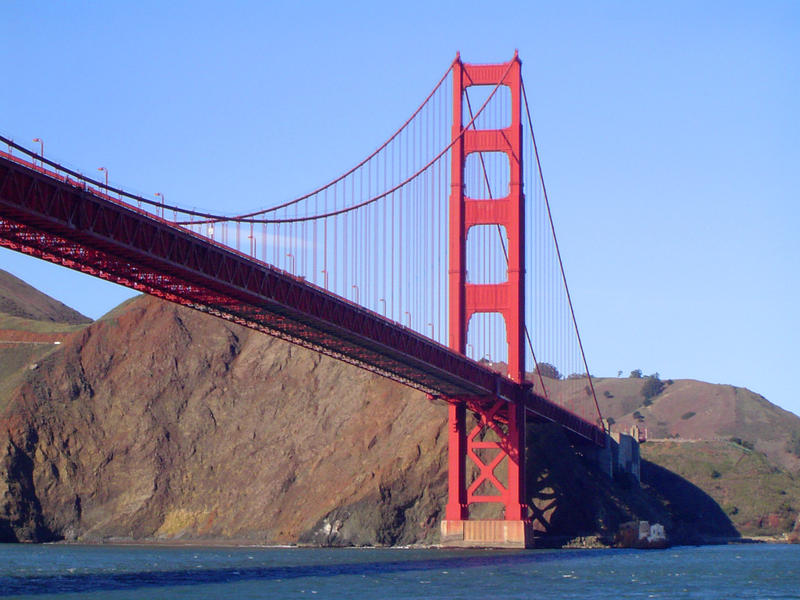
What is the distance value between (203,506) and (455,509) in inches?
736

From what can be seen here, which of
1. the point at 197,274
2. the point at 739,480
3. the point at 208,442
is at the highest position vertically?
the point at 197,274

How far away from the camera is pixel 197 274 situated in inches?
1558

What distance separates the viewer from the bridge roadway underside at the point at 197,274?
3299 cm

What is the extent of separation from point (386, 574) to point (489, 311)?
22.2 metres

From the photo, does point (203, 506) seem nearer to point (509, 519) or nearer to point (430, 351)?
point (509, 519)

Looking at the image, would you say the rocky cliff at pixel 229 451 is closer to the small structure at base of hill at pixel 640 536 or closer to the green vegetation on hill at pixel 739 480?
the small structure at base of hill at pixel 640 536

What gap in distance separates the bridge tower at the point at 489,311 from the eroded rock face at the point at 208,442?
11.9 ft

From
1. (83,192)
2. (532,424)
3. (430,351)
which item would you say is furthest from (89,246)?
(532,424)

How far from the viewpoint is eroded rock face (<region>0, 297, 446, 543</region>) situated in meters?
69.7

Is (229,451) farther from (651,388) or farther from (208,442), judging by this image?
(651,388)

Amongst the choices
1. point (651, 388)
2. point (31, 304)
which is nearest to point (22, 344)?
point (31, 304)

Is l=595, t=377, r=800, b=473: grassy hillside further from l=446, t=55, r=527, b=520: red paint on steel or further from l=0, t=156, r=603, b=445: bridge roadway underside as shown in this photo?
l=0, t=156, r=603, b=445: bridge roadway underside

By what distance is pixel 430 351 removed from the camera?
5600 cm

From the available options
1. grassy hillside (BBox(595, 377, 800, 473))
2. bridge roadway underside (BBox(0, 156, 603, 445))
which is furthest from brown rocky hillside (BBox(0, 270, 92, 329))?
bridge roadway underside (BBox(0, 156, 603, 445))
